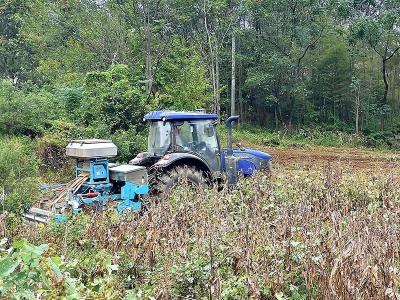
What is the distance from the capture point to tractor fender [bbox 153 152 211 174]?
22.8 feet

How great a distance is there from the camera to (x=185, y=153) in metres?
7.32

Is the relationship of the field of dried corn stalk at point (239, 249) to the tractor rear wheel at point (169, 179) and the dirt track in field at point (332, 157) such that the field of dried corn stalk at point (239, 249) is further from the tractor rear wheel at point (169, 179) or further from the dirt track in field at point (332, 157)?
the dirt track in field at point (332, 157)

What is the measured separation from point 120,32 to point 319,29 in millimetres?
11356

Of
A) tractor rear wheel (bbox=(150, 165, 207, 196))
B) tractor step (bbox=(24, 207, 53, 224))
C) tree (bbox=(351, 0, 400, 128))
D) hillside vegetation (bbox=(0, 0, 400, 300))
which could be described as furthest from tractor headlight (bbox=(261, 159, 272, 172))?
tree (bbox=(351, 0, 400, 128))

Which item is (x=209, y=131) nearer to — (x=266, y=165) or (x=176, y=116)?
(x=176, y=116)

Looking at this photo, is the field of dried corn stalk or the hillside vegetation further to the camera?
the hillside vegetation

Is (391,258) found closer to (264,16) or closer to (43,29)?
(43,29)

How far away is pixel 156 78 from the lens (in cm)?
1470

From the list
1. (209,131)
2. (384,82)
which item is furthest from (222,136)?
(384,82)

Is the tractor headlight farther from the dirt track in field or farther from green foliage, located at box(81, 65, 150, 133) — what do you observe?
the dirt track in field

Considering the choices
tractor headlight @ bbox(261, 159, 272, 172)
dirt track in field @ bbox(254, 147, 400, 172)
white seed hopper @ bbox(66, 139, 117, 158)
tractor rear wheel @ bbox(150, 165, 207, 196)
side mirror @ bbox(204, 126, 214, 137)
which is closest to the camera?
white seed hopper @ bbox(66, 139, 117, 158)

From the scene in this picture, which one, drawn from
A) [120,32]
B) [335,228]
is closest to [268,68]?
[120,32]

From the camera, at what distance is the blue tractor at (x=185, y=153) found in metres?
7.02

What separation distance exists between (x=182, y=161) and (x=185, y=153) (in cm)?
13
